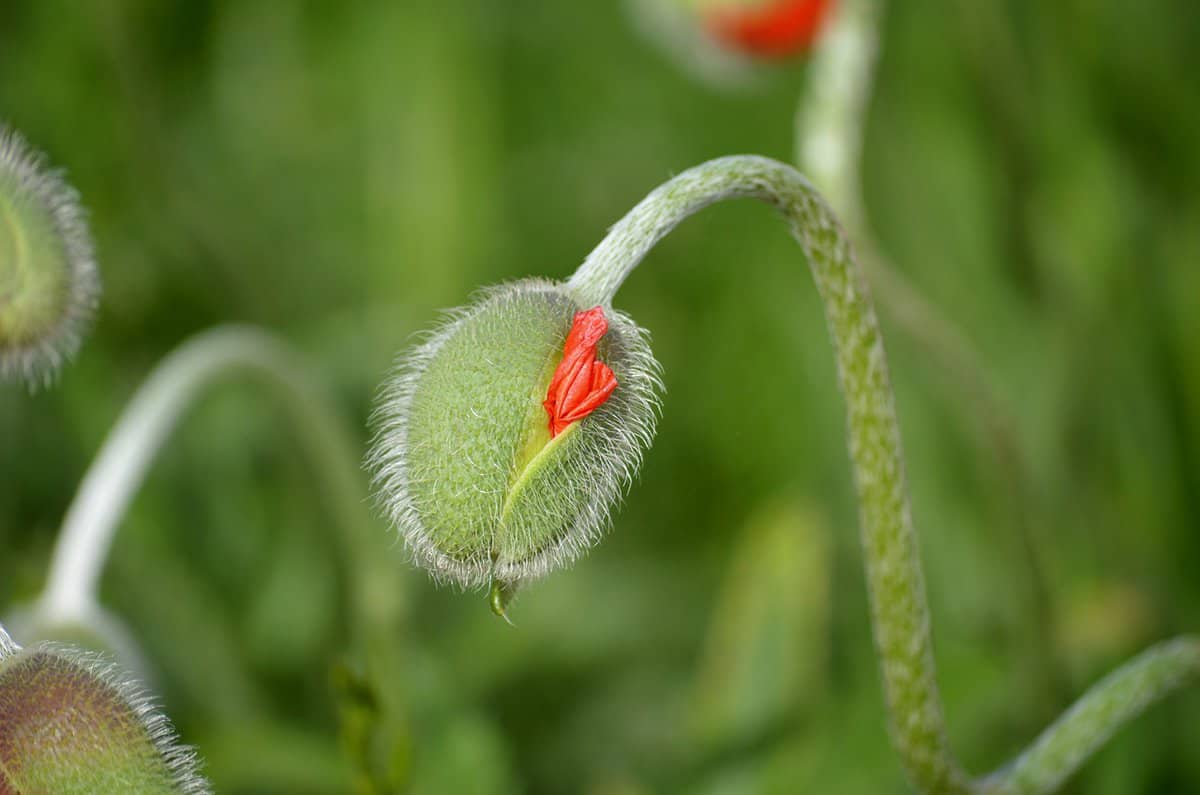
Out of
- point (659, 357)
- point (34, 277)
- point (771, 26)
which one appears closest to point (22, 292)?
point (34, 277)

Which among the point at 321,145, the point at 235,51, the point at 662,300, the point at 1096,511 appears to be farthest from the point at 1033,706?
the point at 235,51

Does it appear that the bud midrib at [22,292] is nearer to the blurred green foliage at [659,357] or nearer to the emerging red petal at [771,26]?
the blurred green foliage at [659,357]

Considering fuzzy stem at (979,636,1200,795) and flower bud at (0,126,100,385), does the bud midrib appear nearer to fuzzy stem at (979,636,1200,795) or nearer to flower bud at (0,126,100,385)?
flower bud at (0,126,100,385)

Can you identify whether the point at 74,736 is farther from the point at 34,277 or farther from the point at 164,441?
the point at 164,441

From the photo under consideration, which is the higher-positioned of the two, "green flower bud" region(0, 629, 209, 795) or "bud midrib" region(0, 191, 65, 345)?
"bud midrib" region(0, 191, 65, 345)

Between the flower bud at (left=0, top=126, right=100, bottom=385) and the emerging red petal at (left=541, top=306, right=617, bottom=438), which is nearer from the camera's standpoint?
the emerging red petal at (left=541, top=306, right=617, bottom=438)

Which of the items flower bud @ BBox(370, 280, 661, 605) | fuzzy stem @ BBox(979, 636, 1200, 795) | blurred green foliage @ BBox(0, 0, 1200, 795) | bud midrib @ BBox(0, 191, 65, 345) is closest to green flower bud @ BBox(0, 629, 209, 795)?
flower bud @ BBox(370, 280, 661, 605)

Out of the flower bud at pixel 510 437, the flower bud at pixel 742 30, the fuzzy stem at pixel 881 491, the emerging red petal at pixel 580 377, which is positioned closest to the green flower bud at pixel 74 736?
the flower bud at pixel 510 437

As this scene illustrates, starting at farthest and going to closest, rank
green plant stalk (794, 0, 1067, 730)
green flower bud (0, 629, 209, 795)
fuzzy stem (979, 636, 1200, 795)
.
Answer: green plant stalk (794, 0, 1067, 730) → fuzzy stem (979, 636, 1200, 795) → green flower bud (0, 629, 209, 795)
